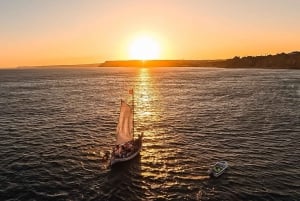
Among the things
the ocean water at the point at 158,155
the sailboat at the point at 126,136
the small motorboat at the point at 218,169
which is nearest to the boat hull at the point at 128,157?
the sailboat at the point at 126,136

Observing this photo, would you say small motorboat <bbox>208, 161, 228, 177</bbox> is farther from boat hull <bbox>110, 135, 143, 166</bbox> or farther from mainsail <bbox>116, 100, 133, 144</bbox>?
mainsail <bbox>116, 100, 133, 144</bbox>

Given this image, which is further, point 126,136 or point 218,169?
point 126,136

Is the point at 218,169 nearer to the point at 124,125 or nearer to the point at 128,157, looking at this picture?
the point at 128,157

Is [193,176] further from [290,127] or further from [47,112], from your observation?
[47,112]

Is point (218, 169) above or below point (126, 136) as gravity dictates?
below

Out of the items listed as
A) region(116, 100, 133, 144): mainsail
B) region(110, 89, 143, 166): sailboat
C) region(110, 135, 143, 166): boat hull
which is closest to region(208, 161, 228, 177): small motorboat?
A: region(110, 135, 143, 166): boat hull

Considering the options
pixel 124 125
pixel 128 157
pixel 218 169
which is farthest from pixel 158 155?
pixel 218 169
